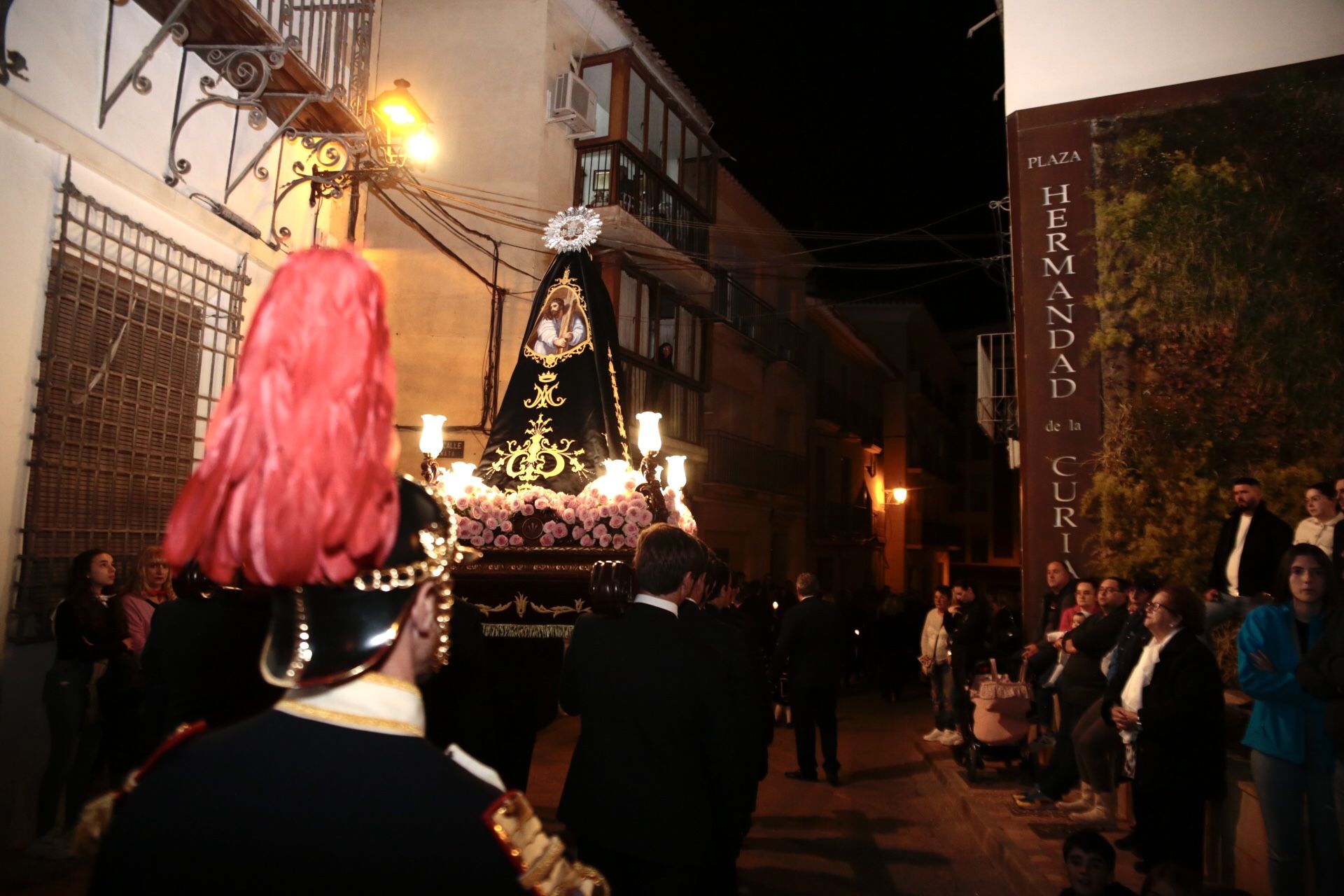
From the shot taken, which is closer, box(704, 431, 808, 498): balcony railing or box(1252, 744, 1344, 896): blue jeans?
box(1252, 744, 1344, 896): blue jeans

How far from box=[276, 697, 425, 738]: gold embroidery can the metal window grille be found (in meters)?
Result: 4.87

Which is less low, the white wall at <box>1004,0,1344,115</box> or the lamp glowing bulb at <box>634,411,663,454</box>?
the white wall at <box>1004,0,1344,115</box>

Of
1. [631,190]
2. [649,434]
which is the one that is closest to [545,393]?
[649,434]

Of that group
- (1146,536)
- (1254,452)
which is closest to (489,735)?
(1146,536)

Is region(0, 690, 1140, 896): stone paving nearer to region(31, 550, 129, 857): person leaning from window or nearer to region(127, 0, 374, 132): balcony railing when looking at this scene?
region(31, 550, 129, 857): person leaning from window

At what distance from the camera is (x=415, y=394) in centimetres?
1315

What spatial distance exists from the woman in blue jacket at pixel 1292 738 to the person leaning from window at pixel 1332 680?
117 millimetres

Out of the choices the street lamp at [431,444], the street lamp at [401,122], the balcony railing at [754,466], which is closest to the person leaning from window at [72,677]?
the street lamp at [431,444]

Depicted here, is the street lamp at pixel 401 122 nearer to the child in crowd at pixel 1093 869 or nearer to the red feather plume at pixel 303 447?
the red feather plume at pixel 303 447

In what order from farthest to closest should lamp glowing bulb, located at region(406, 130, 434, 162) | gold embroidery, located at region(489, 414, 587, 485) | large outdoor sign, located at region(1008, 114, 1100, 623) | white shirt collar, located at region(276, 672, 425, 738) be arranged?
lamp glowing bulb, located at region(406, 130, 434, 162) < large outdoor sign, located at region(1008, 114, 1100, 623) < gold embroidery, located at region(489, 414, 587, 485) < white shirt collar, located at region(276, 672, 425, 738)

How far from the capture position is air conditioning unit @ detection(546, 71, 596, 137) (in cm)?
1326

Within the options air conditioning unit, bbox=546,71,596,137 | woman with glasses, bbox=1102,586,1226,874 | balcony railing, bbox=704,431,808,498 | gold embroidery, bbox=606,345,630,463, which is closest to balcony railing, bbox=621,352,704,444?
balcony railing, bbox=704,431,808,498

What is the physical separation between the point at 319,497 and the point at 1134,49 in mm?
8781

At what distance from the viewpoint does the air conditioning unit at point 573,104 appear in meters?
13.3
